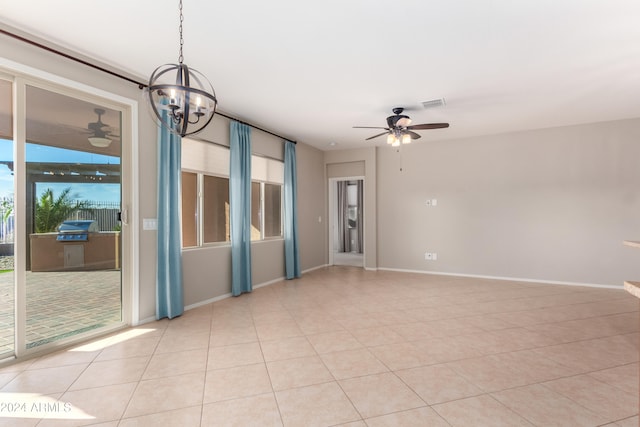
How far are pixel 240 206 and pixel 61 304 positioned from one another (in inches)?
95.3

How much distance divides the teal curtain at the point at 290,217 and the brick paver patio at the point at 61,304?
3.05m

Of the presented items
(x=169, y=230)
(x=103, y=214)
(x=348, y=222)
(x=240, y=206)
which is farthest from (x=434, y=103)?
(x=348, y=222)

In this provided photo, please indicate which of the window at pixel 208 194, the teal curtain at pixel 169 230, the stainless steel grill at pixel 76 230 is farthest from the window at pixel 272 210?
the stainless steel grill at pixel 76 230

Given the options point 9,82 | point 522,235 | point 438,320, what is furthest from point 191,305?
point 522,235

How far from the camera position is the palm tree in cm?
282

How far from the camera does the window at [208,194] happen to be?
4254 millimetres

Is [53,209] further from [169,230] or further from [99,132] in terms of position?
[169,230]

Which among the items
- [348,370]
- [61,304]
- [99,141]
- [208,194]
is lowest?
[348,370]

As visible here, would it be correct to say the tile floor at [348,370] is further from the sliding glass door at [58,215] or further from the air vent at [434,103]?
the air vent at [434,103]

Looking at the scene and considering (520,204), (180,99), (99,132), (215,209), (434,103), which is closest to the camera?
(180,99)

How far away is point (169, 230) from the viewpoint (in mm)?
3715

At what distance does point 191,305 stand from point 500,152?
608 cm

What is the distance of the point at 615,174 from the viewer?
521 cm

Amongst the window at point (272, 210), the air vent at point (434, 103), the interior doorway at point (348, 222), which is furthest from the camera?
the interior doorway at point (348, 222)
